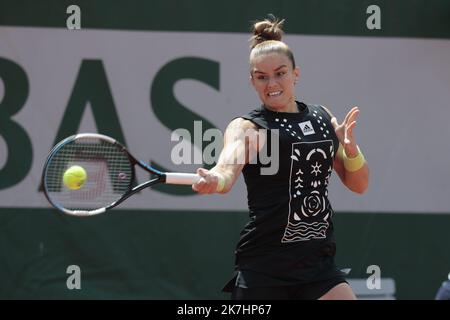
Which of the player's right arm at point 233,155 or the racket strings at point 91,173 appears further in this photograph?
the racket strings at point 91,173

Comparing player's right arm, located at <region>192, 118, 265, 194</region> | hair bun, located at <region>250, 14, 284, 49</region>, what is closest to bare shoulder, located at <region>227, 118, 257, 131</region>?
player's right arm, located at <region>192, 118, 265, 194</region>

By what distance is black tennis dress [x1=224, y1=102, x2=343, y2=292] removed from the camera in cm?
337

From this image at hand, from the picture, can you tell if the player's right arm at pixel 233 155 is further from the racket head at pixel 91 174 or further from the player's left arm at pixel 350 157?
the racket head at pixel 91 174

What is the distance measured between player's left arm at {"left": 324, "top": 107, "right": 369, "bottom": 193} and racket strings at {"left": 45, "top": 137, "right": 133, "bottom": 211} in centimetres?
89

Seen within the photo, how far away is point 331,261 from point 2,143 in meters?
2.61

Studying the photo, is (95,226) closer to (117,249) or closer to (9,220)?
(117,249)

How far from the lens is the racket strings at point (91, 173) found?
372 cm

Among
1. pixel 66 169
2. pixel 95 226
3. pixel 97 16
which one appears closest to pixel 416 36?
pixel 97 16

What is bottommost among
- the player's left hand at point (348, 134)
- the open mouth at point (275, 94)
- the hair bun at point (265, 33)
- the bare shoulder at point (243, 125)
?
the player's left hand at point (348, 134)

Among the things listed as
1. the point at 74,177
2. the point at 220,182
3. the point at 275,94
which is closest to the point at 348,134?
the point at 275,94

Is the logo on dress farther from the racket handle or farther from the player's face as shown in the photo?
the racket handle

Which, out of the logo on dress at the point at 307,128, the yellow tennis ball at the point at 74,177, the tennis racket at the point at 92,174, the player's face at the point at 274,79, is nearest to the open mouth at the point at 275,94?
the player's face at the point at 274,79

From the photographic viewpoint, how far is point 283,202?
3375 millimetres

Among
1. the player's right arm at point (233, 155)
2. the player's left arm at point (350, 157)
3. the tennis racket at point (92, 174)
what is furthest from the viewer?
the tennis racket at point (92, 174)
